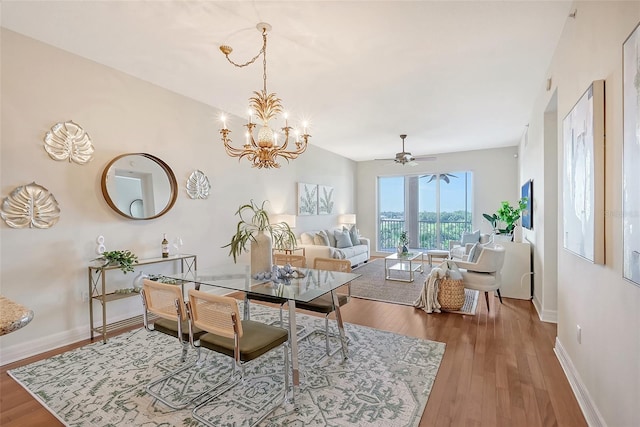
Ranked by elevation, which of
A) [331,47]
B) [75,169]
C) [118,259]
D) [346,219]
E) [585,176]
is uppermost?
[331,47]

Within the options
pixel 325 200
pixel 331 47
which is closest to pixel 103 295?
pixel 331 47

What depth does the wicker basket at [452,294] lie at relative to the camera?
3.75 m

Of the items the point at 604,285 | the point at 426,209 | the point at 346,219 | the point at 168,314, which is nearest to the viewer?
the point at 604,285

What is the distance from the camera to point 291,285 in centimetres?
245

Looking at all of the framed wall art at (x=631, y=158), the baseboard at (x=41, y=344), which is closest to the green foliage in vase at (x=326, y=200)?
the baseboard at (x=41, y=344)

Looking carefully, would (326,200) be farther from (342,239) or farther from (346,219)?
(342,239)

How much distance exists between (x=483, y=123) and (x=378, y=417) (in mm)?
5108

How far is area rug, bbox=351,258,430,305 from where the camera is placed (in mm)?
4477

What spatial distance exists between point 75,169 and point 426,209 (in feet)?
25.1

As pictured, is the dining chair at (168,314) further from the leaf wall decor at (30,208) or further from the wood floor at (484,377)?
the leaf wall decor at (30,208)

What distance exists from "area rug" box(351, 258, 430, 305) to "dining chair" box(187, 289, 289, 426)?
6.74 feet

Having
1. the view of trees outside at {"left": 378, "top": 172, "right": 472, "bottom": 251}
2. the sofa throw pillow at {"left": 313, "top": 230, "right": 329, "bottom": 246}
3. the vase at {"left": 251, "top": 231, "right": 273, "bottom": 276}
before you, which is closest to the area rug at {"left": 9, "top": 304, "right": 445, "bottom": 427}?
the vase at {"left": 251, "top": 231, "right": 273, "bottom": 276}

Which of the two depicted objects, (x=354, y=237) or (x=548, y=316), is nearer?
(x=548, y=316)

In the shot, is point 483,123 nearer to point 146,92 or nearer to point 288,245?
point 288,245
